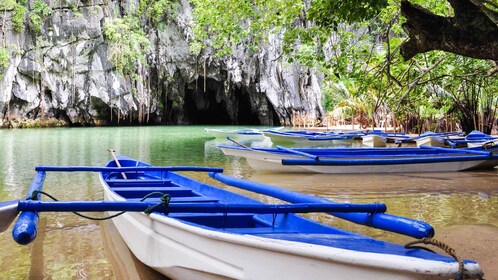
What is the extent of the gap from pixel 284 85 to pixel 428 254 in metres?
28.6

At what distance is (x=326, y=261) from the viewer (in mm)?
1588

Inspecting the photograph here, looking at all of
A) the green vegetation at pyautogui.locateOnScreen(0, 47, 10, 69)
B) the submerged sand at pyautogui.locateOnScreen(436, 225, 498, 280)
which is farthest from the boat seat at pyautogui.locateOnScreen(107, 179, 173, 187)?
the green vegetation at pyautogui.locateOnScreen(0, 47, 10, 69)

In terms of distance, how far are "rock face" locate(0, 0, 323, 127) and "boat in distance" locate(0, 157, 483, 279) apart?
24.8 m

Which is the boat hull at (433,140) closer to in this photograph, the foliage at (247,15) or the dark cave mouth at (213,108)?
the foliage at (247,15)

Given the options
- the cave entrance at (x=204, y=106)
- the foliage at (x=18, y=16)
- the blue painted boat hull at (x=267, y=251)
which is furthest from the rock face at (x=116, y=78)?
the blue painted boat hull at (x=267, y=251)

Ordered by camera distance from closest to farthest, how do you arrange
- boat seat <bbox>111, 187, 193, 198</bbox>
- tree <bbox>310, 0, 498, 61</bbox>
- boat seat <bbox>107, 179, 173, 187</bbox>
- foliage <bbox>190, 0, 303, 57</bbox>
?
tree <bbox>310, 0, 498, 61</bbox>, boat seat <bbox>111, 187, 193, 198</bbox>, boat seat <bbox>107, 179, 173, 187</bbox>, foliage <bbox>190, 0, 303, 57</bbox>

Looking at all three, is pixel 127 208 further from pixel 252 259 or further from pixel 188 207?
pixel 252 259

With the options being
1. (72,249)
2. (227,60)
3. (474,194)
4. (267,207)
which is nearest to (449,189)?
(474,194)

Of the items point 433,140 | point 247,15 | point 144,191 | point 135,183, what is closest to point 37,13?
point 247,15

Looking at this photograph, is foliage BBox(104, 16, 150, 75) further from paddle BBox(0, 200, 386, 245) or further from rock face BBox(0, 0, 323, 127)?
paddle BBox(0, 200, 386, 245)

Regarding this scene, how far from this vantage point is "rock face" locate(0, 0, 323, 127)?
24.8m

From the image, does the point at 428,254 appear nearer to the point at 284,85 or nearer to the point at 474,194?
the point at 474,194

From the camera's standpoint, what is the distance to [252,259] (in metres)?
1.82

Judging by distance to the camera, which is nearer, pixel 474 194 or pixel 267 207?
pixel 267 207
